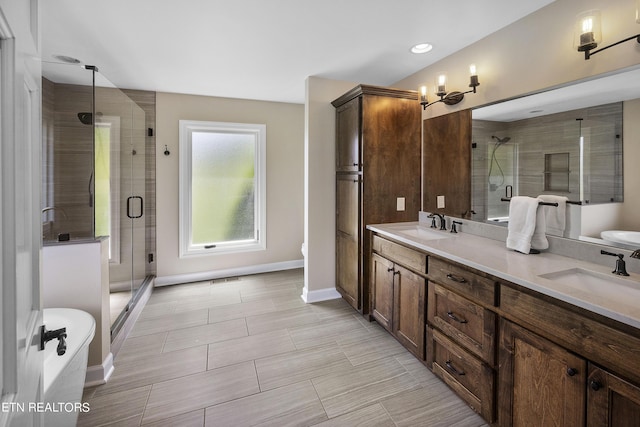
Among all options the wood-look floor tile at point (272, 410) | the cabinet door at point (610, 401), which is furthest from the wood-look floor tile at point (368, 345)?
the cabinet door at point (610, 401)

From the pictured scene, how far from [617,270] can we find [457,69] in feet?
6.10

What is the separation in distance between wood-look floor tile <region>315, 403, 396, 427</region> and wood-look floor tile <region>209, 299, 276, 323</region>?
1.47 m

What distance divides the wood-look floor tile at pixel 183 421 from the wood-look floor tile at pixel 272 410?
0.12 feet

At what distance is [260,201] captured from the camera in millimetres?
4074

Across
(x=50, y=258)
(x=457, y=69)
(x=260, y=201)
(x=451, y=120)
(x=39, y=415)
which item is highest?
(x=457, y=69)

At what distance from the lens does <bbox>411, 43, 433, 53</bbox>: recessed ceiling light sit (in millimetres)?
2361

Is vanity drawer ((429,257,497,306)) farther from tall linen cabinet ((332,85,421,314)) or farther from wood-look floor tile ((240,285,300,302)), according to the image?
wood-look floor tile ((240,285,300,302))

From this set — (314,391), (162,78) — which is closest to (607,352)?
(314,391)

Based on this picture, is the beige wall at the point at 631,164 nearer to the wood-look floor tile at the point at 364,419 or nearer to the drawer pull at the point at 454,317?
the drawer pull at the point at 454,317

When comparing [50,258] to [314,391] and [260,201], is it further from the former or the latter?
[260,201]

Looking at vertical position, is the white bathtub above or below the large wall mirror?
below

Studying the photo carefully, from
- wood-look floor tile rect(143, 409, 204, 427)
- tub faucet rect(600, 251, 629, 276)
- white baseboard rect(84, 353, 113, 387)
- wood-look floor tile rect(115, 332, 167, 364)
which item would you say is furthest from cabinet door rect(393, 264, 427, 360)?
white baseboard rect(84, 353, 113, 387)

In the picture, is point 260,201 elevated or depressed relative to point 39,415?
elevated

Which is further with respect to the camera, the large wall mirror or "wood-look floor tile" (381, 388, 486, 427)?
"wood-look floor tile" (381, 388, 486, 427)
